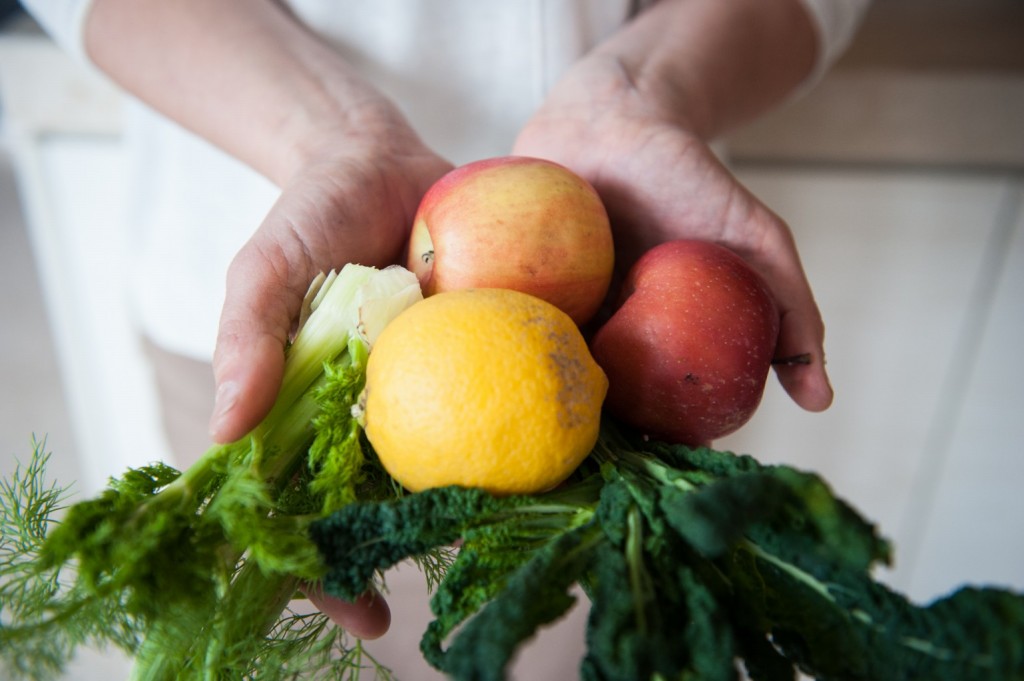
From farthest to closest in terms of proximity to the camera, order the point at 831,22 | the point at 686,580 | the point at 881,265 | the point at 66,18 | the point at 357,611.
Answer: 1. the point at 881,265
2. the point at 831,22
3. the point at 66,18
4. the point at 357,611
5. the point at 686,580

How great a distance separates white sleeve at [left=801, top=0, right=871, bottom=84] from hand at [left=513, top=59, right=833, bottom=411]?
340 millimetres

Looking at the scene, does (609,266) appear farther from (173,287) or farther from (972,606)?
(173,287)

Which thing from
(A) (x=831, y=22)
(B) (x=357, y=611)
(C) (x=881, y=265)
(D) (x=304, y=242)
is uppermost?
(A) (x=831, y=22)

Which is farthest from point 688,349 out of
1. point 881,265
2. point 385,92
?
point 881,265

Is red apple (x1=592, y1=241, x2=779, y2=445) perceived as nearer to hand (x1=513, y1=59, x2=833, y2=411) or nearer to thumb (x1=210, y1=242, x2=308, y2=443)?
hand (x1=513, y1=59, x2=833, y2=411)

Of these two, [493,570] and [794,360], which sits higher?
[794,360]

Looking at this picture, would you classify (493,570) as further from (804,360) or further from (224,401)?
(804,360)

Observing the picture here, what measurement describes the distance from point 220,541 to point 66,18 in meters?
0.75

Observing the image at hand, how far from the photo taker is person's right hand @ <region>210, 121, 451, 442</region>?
48 centimetres

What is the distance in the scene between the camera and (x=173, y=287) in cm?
96

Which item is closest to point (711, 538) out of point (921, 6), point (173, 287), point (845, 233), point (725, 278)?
point (725, 278)

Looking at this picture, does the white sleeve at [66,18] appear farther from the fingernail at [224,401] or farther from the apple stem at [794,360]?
the apple stem at [794,360]

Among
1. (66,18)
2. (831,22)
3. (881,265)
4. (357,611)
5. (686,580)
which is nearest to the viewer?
(686,580)

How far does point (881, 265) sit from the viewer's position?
1.36m
